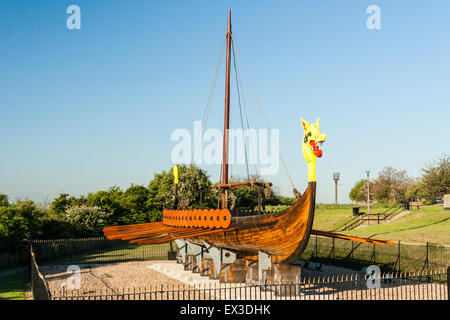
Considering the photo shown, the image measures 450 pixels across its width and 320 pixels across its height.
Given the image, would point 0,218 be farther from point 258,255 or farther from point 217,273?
point 258,255

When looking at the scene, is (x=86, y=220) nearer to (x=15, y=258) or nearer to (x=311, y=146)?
(x=15, y=258)

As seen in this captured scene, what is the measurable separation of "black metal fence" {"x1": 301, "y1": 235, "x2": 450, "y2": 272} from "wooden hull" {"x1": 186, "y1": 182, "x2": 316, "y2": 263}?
27.1 ft

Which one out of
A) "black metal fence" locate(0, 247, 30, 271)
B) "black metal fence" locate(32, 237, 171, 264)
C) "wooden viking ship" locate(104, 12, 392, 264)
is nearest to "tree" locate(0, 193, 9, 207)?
→ "black metal fence" locate(32, 237, 171, 264)

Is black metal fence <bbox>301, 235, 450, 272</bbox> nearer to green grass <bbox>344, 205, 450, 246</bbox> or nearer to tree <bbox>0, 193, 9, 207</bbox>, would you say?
green grass <bbox>344, 205, 450, 246</bbox>

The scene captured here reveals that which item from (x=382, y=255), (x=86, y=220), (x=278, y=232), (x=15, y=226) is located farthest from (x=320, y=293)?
(x=86, y=220)

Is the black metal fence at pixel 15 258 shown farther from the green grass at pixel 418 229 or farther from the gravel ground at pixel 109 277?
the green grass at pixel 418 229

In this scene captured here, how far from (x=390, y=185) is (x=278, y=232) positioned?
7041 centimetres

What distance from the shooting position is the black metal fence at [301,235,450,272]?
1994 centimetres

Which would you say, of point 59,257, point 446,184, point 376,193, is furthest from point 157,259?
point 376,193

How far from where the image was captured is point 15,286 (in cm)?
1886

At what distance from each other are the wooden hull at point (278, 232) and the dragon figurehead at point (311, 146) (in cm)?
44
